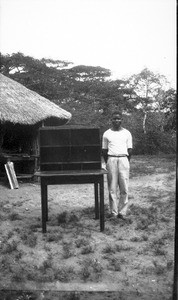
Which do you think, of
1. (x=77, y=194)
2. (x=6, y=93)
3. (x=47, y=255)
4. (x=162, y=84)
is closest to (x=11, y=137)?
(x=6, y=93)

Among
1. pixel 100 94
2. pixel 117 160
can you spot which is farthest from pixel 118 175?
pixel 100 94

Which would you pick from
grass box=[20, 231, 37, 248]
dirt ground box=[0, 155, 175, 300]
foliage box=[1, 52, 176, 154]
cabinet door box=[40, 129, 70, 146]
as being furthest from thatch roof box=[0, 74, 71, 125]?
foliage box=[1, 52, 176, 154]

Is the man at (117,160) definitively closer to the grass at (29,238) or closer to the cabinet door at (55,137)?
the cabinet door at (55,137)

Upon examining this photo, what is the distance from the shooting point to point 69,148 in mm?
5301

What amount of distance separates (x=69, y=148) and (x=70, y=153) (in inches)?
3.2

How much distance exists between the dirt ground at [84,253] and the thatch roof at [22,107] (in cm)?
363

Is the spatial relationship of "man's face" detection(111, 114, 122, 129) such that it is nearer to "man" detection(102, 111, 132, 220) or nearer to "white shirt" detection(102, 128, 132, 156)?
"man" detection(102, 111, 132, 220)

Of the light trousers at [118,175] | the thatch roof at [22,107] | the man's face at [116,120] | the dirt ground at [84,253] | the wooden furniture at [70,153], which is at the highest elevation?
the thatch roof at [22,107]

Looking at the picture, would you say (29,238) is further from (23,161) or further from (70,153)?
(23,161)

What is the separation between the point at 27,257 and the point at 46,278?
0.78m

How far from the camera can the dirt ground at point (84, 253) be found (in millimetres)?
3266

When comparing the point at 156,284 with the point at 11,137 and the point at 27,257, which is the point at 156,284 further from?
the point at 11,137

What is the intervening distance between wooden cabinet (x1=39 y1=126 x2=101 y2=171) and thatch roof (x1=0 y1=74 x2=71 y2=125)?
5242mm

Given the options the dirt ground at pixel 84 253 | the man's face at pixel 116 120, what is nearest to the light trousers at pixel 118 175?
the dirt ground at pixel 84 253
